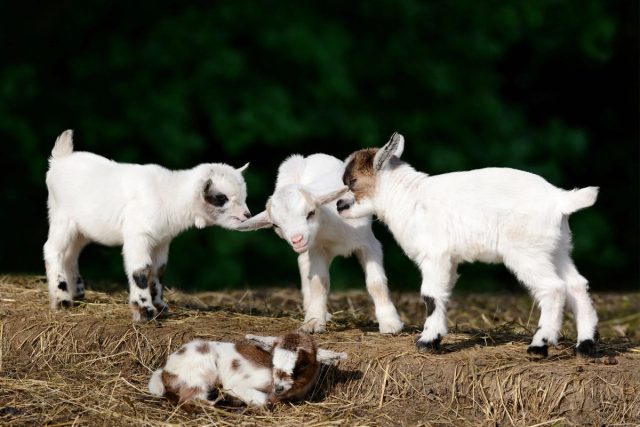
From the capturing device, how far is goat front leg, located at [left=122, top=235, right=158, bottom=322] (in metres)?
7.94

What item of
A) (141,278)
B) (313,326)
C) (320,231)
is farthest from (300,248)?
(141,278)

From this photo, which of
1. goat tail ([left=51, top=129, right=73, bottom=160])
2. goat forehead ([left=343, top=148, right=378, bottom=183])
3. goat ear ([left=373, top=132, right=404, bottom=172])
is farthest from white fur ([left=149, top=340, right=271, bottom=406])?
goat tail ([left=51, top=129, right=73, bottom=160])

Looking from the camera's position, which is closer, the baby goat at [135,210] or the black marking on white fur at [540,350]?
the black marking on white fur at [540,350]

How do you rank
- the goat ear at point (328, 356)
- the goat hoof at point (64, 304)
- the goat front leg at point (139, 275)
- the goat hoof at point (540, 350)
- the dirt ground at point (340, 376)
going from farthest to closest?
1. the goat hoof at point (64, 304)
2. the goat front leg at point (139, 275)
3. the goat hoof at point (540, 350)
4. the goat ear at point (328, 356)
5. the dirt ground at point (340, 376)

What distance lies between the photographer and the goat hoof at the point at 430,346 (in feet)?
22.6

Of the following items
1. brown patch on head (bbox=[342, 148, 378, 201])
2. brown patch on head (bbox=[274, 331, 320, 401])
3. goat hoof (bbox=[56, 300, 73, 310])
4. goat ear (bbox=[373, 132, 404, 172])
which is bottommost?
brown patch on head (bbox=[274, 331, 320, 401])

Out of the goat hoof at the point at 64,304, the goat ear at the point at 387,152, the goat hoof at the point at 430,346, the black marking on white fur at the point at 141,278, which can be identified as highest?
the goat ear at the point at 387,152

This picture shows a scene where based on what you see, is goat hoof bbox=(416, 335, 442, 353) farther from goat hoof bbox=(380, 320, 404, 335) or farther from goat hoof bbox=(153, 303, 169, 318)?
goat hoof bbox=(153, 303, 169, 318)

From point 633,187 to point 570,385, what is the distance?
12.4 m

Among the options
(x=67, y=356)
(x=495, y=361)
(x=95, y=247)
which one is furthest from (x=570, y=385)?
(x=95, y=247)

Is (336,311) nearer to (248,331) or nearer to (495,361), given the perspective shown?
(248,331)

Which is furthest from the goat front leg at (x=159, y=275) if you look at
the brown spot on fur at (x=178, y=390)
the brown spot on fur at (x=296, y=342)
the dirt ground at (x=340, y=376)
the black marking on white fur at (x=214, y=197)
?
the brown spot on fur at (x=296, y=342)

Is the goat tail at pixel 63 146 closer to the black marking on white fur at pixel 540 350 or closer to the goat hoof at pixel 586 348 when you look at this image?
the black marking on white fur at pixel 540 350

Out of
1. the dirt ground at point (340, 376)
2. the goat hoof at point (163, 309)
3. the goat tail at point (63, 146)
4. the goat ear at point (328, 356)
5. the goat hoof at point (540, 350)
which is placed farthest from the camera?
the goat tail at point (63, 146)
